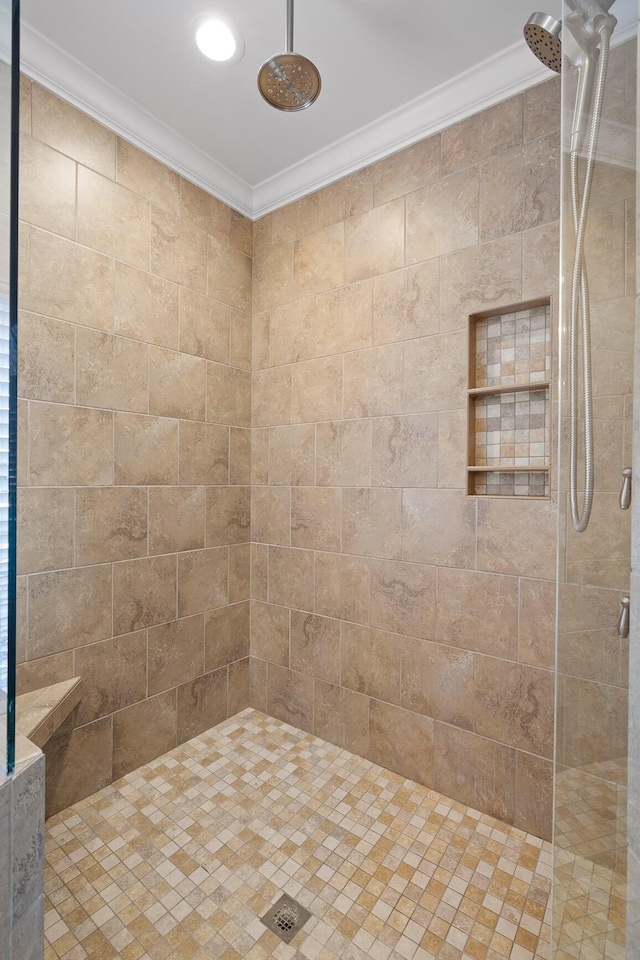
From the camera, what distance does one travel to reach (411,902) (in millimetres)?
1319

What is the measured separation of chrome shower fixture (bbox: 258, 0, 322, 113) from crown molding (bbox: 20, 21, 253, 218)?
2.38 ft

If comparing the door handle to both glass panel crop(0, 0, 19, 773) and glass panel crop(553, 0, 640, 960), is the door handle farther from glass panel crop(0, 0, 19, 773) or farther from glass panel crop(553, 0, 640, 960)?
glass panel crop(0, 0, 19, 773)

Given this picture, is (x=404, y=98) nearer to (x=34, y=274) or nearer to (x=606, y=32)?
(x=606, y=32)

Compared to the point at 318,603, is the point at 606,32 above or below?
above

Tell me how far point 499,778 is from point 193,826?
1.06 meters

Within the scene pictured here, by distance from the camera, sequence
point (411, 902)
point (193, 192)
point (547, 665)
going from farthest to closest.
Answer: point (193, 192) < point (547, 665) < point (411, 902)

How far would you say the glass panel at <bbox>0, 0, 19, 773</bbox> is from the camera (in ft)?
2.03

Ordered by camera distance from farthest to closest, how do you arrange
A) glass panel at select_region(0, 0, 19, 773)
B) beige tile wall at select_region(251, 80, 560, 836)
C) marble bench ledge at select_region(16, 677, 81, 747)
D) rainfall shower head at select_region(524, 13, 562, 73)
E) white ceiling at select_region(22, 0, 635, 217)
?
1. beige tile wall at select_region(251, 80, 560, 836)
2. white ceiling at select_region(22, 0, 635, 217)
3. marble bench ledge at select_region(16, 677, 81, 747)
4. rainfall shower head at select_region(524, 13, 562, 73)
5. glass panel at select_region(0, 0, 19, 773)

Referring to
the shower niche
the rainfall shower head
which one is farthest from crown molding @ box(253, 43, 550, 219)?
the shower niche

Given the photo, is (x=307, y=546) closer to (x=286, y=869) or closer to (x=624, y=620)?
(x=286, y=869)

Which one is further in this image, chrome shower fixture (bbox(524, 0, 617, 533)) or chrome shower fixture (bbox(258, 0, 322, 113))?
chrome shower fixture (bbox(258, 0, 322, 113))

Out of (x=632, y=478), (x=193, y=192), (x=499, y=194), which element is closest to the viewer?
(x=632, y=478)

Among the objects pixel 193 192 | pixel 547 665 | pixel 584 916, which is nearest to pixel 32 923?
pixel 584 916

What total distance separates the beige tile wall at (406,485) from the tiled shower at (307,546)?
1 cm
